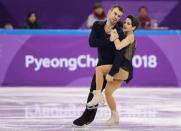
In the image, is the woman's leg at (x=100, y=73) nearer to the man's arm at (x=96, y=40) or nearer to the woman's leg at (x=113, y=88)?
the woman's leg at (x=113, y=88)

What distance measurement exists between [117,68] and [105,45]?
0.32 meters

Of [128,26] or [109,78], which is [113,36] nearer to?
[128,26]

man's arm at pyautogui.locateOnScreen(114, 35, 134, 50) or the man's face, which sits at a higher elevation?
the man's face

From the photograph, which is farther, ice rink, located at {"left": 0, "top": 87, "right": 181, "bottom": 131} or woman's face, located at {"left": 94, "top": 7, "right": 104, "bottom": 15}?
woman's face, located at {"left": 94, "top": 7, "right": 104, "bottom": 15}

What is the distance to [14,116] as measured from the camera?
8734mm

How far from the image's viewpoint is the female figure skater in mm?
7363

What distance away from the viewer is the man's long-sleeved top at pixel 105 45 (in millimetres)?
7398

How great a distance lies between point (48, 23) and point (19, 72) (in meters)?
4.34

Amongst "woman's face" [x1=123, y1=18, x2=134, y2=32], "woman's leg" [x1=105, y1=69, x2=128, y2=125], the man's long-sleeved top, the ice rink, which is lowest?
the ice rink

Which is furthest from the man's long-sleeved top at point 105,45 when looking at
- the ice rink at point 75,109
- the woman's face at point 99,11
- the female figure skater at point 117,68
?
the woman's face at point 99,11

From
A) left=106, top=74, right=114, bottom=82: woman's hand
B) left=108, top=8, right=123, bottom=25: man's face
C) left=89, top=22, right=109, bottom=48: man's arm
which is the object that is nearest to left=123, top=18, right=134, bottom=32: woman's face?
left=108, top=8, right=123, bottom=25: man's face

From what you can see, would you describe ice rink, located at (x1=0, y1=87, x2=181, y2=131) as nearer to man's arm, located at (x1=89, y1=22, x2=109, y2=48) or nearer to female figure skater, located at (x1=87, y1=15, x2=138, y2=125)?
female figure skater, located at (x1=87, y1=15, x2=138, y2=125)

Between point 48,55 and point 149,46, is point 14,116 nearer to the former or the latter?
point 48,55

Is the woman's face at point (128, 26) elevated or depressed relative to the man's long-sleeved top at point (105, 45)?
elevated
